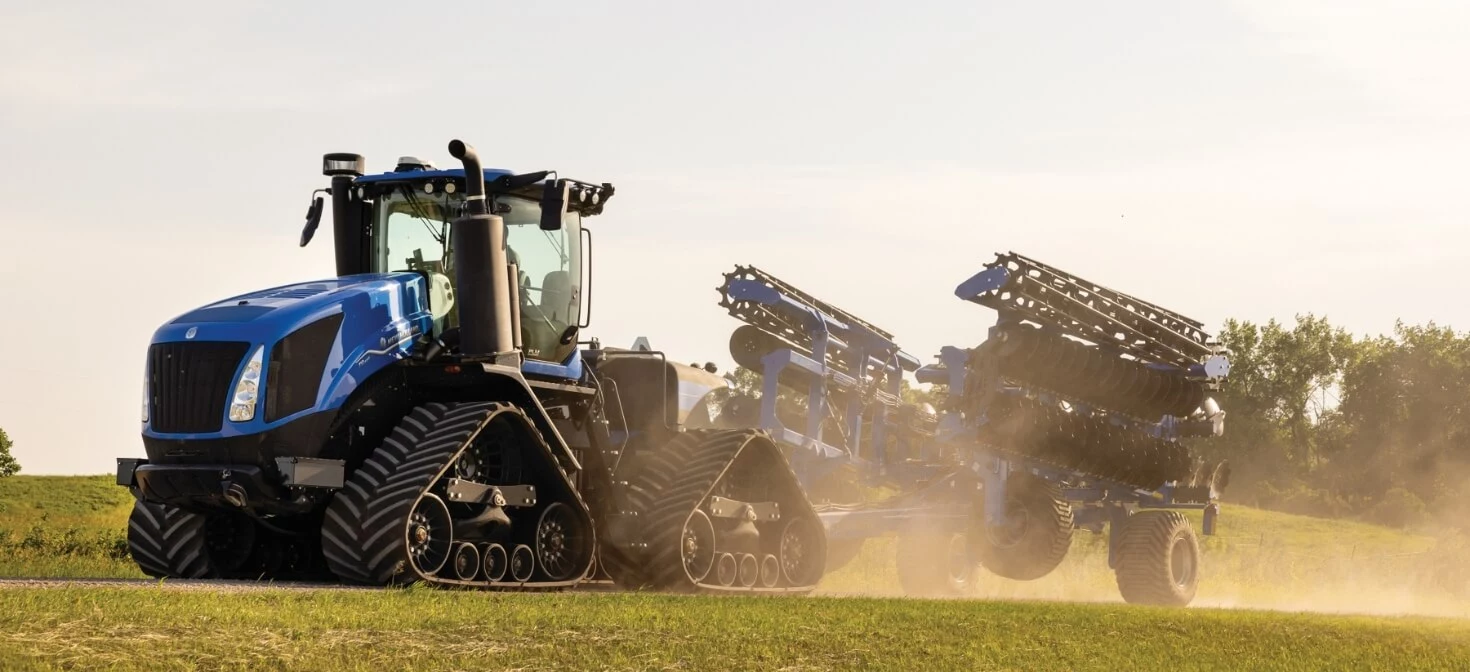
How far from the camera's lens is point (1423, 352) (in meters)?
89.8

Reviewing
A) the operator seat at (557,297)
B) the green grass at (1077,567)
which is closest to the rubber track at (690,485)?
the operator seat at (557,297)

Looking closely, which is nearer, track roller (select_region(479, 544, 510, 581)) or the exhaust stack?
the exhaust stack

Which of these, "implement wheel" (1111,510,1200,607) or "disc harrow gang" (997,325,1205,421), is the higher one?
"disc harrow gang" (997,325,1205,421)

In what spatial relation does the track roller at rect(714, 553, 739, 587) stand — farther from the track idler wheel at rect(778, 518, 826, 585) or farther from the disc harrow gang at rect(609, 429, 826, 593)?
the track idler wheel at rect(778, 518, 826, 585)

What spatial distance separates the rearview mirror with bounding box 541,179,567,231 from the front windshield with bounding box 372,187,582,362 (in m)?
0.79

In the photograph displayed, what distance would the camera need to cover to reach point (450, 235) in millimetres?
17016

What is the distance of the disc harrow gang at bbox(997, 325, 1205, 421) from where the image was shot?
954 inches

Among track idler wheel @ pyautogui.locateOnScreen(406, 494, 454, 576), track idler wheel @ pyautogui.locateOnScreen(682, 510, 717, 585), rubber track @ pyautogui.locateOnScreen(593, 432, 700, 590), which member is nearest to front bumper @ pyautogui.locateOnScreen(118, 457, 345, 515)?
track idler wheel @ pyautogui.locateOnScreen(406, 494, 454, 576)

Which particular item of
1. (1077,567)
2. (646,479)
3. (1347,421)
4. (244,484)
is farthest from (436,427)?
(1347,421)

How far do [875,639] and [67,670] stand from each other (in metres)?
5.94

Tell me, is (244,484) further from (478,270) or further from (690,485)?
(690,485)

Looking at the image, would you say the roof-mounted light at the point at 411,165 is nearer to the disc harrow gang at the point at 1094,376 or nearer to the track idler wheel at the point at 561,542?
the track idler wheel at the point at 561,542

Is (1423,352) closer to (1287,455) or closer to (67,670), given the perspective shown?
(1287,455)

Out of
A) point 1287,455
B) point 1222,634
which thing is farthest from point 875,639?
point 1287,455
